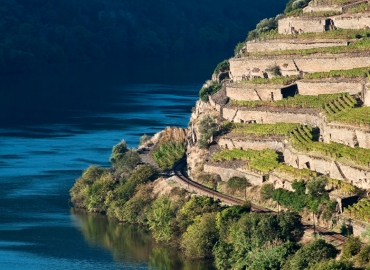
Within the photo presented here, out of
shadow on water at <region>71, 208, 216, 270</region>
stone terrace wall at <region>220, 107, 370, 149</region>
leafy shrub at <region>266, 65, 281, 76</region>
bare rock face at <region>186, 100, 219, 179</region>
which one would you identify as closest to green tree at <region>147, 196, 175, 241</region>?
shadow on water at <region>71, 208, 216, 270</region>

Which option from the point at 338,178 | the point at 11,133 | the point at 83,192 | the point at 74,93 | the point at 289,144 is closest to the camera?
the point at 338,178

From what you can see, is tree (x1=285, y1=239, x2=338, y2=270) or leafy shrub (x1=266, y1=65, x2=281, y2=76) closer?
tree (x1=285, y1=239, x2=338, y2=270)

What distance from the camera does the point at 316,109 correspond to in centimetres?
7956

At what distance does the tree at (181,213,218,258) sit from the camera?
2844 inches

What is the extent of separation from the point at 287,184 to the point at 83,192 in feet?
66.3

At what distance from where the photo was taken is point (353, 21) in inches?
3477

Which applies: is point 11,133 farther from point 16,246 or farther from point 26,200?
point 16,246

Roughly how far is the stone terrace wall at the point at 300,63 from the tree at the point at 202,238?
15.2 metres

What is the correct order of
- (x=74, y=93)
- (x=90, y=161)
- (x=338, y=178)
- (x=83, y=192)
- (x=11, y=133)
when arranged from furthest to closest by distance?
(x=74, y=93) → (x=11, y=133) → (x=90, y=161) → (x=83, y=192) → (x=338, y=178)

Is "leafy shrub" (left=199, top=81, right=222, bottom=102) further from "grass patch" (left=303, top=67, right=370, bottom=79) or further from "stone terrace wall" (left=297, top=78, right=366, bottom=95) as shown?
"stone terrace wall" (left=297, top=78, right=366, bottom=95)

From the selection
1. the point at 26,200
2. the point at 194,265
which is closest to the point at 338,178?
the point at 194,265

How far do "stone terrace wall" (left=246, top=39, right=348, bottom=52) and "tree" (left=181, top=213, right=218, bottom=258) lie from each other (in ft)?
58.9

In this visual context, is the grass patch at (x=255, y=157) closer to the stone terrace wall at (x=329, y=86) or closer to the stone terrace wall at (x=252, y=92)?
the stone terrace wall at (x=252, y=92)

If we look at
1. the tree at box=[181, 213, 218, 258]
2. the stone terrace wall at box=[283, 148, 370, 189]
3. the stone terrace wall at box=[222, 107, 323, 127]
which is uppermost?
the stone terrace wall at box=[222, 107, 323, 127]
